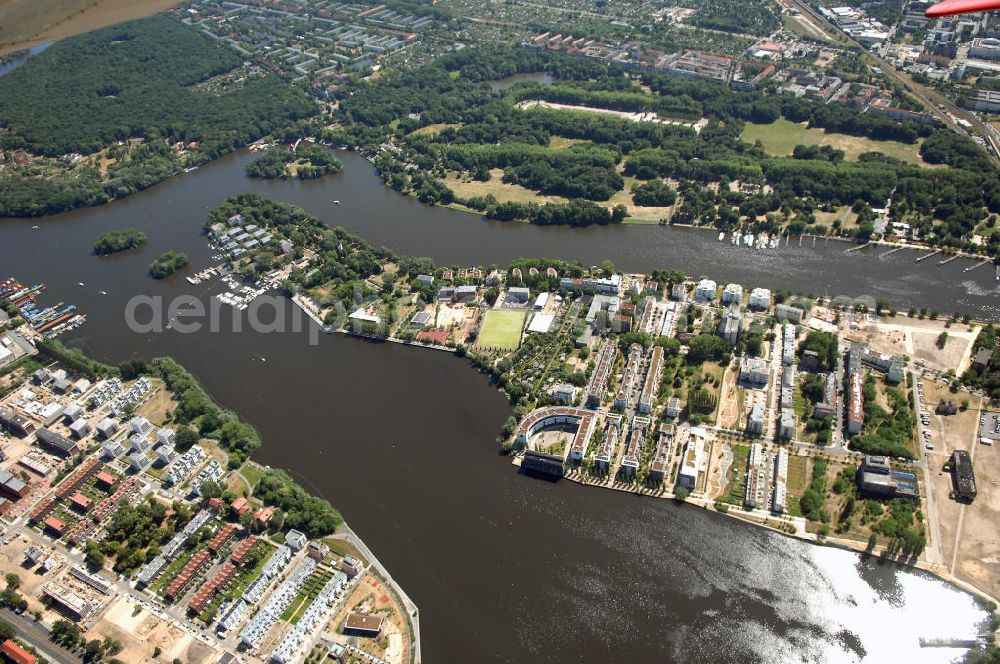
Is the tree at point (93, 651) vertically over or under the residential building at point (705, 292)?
under

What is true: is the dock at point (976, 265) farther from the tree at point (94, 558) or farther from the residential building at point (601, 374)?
the tree at point (94, 558)

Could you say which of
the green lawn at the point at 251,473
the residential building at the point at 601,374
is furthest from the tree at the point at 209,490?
the residential building at the point at 601,374

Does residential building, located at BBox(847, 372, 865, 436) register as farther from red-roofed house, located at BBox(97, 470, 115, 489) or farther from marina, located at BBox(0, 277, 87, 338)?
marina, located at BBox(0, 277, 87, 338)

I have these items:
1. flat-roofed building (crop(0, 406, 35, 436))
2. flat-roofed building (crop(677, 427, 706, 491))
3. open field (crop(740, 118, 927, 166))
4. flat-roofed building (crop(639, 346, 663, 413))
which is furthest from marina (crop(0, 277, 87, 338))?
open field (crop(740, 118, 927, 166))

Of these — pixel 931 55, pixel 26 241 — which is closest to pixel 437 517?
pixel 26 241

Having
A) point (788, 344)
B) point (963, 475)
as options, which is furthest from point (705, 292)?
point (963, 475)

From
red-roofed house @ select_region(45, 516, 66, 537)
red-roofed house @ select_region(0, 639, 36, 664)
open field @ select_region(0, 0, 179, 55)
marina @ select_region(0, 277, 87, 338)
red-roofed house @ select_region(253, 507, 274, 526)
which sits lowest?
marina @ select_region(0, 277, 87, 338)

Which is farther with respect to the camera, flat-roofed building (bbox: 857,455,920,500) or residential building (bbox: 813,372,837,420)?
residential building (bbox: 813,372,837,420)

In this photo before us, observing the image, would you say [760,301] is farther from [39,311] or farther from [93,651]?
[39,311]
